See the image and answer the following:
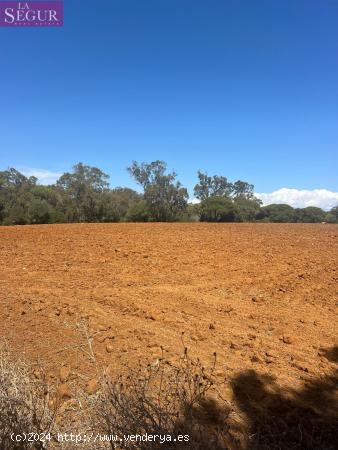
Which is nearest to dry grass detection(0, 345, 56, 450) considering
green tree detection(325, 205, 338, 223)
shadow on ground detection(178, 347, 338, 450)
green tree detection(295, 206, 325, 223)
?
shadow on ground detection(178, 347, 338, 450)

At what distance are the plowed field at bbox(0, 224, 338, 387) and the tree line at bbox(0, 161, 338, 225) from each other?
19936mm

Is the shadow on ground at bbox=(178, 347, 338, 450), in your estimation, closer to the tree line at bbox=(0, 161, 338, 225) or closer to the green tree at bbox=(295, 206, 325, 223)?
the tree line at bbox=(0, 161, 338, 225)

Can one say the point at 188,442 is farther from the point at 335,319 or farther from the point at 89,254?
the point at 89,254

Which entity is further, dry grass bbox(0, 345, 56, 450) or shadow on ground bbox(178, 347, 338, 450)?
shadow on ground bbox(178, 347, 338, 450)

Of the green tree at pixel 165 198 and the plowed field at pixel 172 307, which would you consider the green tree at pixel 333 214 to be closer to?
the green tree at pixel 165 198

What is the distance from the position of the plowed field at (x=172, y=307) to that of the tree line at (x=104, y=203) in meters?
19.9

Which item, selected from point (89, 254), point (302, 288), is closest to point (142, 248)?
point (89, 254)

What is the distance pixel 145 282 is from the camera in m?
5.37

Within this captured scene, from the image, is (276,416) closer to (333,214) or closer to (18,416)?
(18,416)

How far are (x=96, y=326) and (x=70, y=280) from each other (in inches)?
76.5

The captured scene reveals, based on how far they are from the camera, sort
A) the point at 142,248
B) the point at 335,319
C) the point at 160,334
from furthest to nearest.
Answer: the point at 142,248 < the point at 335,319 < the point at 160,334

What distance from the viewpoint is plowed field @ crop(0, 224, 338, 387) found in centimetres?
314

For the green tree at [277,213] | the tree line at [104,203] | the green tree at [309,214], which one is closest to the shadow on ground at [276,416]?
the tree line at [104,203]

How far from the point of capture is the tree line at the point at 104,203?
2608 cm
